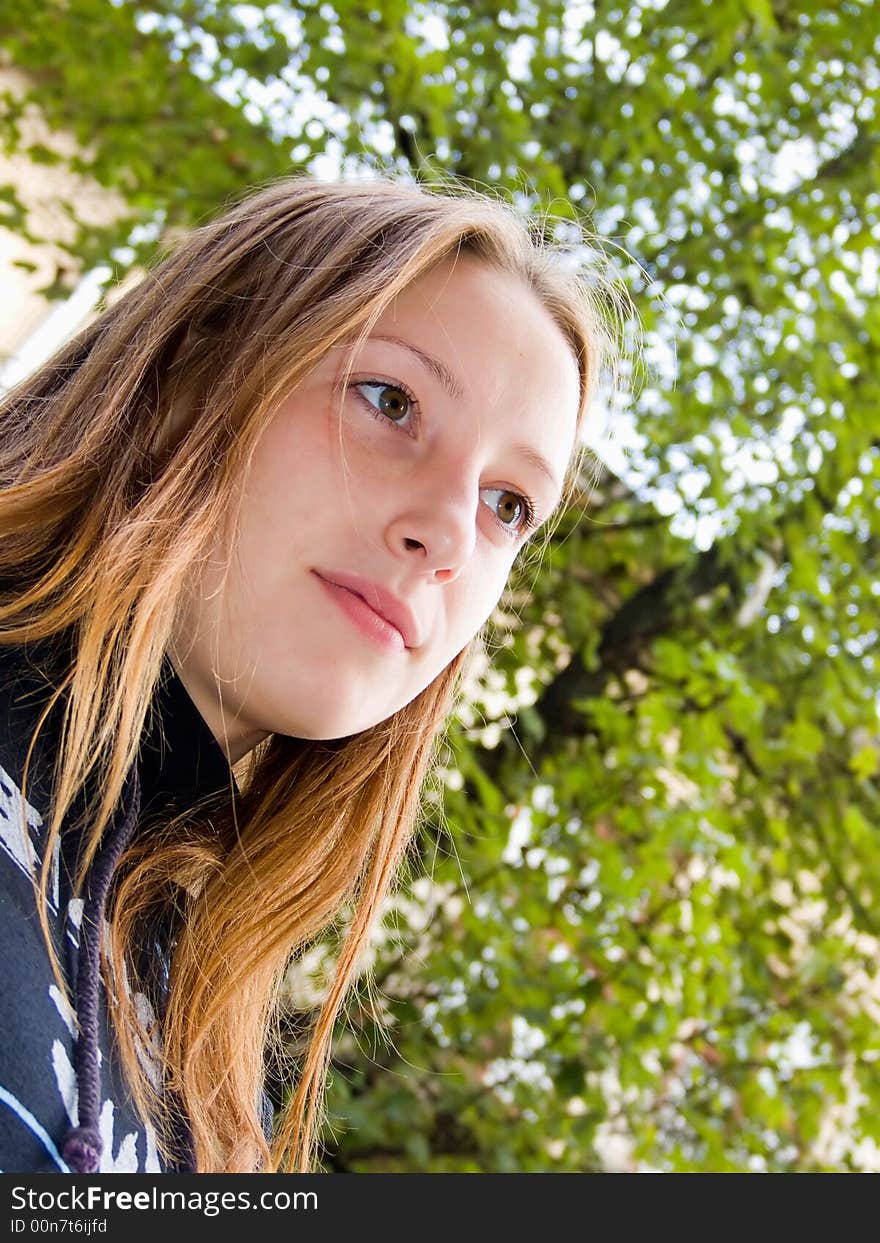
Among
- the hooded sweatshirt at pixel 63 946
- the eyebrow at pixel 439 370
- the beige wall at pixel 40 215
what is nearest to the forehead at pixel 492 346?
the eyebrow at pixel 439 370

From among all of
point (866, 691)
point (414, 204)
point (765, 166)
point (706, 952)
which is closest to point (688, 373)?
point (765, 166)

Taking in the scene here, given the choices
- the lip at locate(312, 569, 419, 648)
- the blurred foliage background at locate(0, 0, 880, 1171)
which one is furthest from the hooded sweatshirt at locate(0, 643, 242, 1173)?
the blurred foliage background at locate(0, 0, 880, 1171)

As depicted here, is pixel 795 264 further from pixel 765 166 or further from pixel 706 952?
pixel 706 952

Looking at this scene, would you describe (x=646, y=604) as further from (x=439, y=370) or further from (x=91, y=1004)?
(x=91, y=1004)

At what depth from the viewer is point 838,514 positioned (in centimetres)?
330

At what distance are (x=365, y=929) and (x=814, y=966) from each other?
2.18m

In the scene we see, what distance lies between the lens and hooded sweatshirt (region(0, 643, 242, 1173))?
0.86 meters

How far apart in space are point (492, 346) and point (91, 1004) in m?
0.74


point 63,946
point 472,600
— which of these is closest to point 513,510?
point 472,600

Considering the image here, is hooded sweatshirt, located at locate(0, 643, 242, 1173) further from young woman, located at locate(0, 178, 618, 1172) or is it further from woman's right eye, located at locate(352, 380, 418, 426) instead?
woman's right eye, located at locate(352, 380, 418, 426)

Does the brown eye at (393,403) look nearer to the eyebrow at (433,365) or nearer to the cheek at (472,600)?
the eyebrow at (433,365)

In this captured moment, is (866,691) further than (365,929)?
Yes

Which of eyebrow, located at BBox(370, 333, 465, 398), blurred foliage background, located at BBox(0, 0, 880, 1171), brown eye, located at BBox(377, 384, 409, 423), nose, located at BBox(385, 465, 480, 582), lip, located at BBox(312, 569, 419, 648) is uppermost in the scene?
blurred foliage background, located at BBox(0, 0, 880, 1171)

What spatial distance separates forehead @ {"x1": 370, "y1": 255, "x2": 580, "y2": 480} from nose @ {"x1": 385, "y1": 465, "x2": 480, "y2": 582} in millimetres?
95
